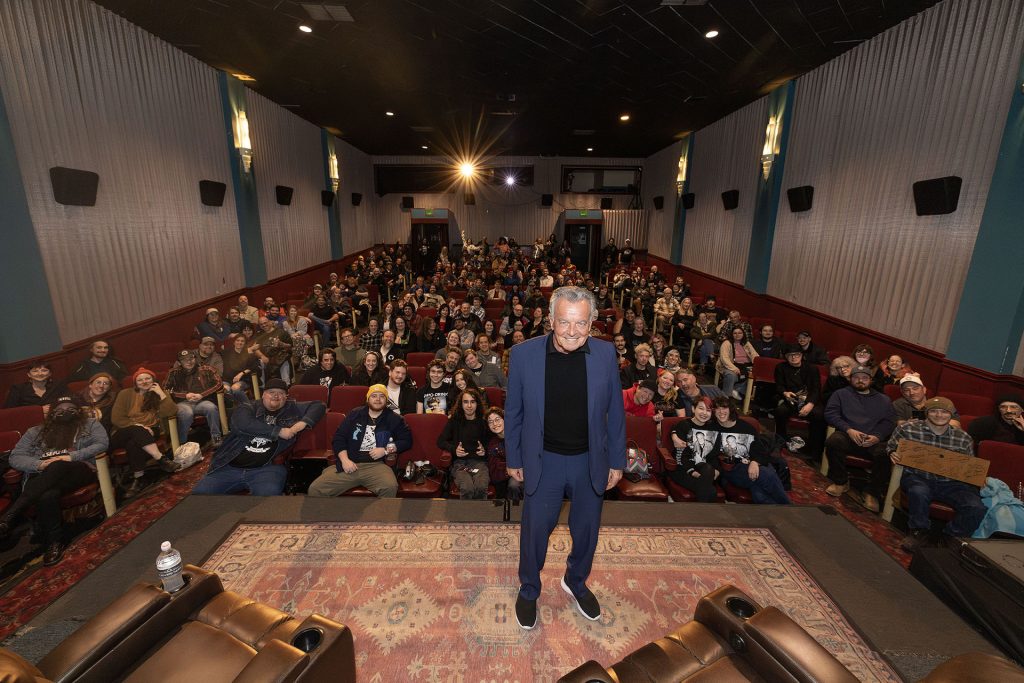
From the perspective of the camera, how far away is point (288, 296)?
36.7ft

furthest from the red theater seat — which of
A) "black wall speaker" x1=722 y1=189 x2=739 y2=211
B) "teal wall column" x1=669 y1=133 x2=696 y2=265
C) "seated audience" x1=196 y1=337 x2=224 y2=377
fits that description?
"teal wall column" x1=669 y1=133 x2=696 y2=265

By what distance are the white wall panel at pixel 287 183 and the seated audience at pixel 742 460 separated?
10.7 meters

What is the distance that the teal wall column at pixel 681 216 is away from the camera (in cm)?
1430

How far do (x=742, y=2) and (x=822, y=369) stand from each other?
490cm

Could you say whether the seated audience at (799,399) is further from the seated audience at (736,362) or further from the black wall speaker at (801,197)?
the black wall speaker at (801,197)

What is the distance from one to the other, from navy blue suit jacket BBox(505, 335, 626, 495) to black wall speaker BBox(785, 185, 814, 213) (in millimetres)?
8124

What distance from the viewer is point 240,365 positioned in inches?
247

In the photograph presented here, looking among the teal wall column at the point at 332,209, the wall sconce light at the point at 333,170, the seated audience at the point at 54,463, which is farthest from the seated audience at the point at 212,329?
the wall sconce light at the point at 333,170

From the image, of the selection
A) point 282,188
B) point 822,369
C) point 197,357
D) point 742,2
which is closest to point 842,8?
point 742,2

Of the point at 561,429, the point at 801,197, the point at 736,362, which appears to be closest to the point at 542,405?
the point at 561,429

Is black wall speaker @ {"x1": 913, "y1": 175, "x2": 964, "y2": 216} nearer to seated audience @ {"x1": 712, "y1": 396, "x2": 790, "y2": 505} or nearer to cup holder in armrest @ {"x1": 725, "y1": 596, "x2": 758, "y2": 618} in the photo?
seated audience @ {"x1": 712, "y1": 396, "x2": 790, "y2": 505}

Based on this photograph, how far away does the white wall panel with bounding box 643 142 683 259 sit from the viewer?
16.2 meters

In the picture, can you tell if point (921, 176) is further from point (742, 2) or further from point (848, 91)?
point (742, 2)

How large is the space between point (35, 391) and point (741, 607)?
677 centimetres
